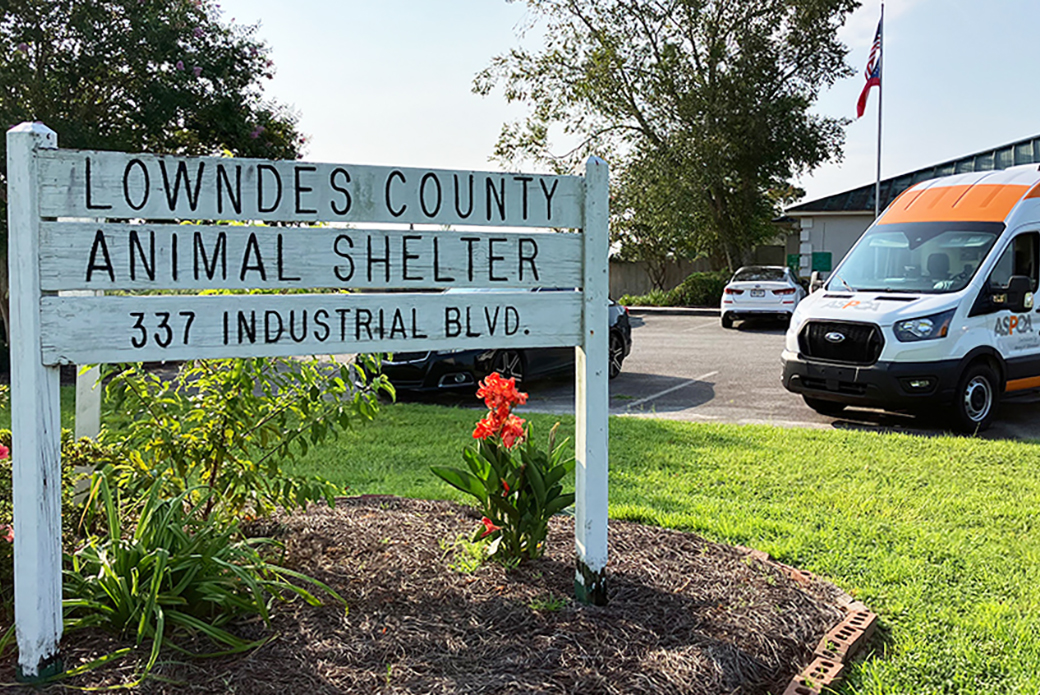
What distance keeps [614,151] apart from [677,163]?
274 centimetres

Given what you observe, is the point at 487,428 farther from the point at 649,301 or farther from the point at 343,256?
the point at 649,301

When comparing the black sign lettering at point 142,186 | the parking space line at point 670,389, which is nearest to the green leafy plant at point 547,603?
the black sign lettering at point 142,186

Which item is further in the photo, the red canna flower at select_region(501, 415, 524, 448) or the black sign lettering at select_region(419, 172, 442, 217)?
the red canna flower at select_region(501, 415, 524, 448)

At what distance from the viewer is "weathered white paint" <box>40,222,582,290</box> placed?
2797 millimetres

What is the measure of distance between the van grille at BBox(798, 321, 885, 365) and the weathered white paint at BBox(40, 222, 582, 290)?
18.6ft

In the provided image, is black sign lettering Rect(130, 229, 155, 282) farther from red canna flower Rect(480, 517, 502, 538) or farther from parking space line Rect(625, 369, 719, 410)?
parking space line Rect(625, 369, 719, 410)

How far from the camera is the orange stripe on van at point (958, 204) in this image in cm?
878

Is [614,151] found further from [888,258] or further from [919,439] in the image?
[919,439]

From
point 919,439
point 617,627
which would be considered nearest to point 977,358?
point 919,439

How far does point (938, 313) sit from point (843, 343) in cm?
87

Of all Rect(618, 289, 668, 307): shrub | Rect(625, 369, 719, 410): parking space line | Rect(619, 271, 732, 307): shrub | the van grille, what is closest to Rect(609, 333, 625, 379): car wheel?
Rect(625, 369, 719, 410): parking space line

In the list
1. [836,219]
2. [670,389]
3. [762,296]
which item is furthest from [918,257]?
[836,219]

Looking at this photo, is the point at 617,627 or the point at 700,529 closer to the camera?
the point at 617,627

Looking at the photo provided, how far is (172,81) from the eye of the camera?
13789 millimetres
